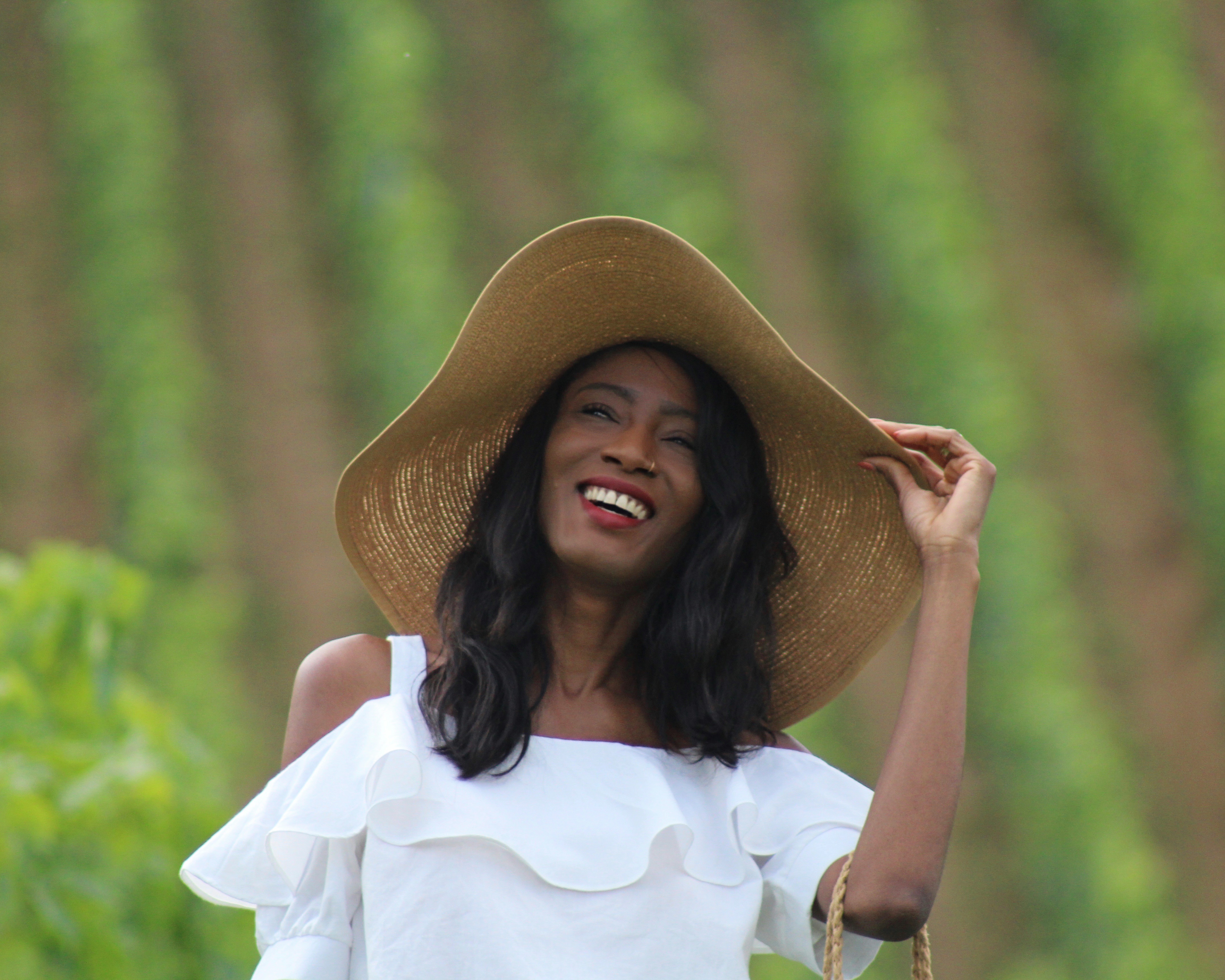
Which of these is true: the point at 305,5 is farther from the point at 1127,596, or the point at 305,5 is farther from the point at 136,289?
the point at 1127,596

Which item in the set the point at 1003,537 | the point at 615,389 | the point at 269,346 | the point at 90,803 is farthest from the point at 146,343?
the point at 615,389

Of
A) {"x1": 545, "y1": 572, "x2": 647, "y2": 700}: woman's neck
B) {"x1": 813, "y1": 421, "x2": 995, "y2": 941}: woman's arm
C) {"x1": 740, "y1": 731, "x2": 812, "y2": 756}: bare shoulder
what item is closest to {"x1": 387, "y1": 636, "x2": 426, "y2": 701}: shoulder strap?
{"x1": 545, "y1": 572, "x2": 647, "y2": 700}: woman's neck

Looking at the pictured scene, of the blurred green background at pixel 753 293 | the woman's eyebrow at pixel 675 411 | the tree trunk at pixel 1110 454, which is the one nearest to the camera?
the woman's eyebrow at pixel 675 411

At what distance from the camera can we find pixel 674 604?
5.26 feet

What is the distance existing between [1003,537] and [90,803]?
394cm

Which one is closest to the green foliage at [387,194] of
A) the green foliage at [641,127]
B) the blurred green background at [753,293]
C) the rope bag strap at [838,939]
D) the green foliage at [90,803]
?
the blurred green background at [753,293]

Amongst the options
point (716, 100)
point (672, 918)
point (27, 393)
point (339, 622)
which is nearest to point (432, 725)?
point (672, 918)

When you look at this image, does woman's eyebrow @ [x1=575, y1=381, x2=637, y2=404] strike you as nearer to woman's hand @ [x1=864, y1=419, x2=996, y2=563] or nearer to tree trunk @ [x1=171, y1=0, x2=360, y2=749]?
woman's hand @ [x1=864, y1=419, x2=996, y2=563]

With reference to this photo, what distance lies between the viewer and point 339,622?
490 centimetres

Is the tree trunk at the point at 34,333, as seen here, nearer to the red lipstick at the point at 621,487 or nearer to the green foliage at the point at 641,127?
the green foliage at the point at 641,127

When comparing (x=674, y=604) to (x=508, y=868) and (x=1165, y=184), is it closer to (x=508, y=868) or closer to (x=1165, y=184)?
(x=508, y=868)

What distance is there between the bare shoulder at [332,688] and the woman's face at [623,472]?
0.75ft

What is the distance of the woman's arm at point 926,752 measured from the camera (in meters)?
1.33

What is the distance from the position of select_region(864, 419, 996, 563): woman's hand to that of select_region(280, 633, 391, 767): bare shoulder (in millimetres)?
583
